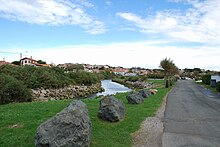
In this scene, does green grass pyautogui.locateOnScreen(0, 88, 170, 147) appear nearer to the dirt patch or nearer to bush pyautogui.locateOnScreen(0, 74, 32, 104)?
the dirt patch

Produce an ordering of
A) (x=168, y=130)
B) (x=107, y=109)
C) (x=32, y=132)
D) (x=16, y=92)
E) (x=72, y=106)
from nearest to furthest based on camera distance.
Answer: (x=72, y=106) → (x=32, y=132) → (x=168, y=130) → (x=107, y=109) → (x=16, y=92)

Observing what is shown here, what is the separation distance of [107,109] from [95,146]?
388 centimetres

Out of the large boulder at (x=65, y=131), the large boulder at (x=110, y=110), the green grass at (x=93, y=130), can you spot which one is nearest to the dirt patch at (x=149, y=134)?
the green grass at (x=93, y=130)

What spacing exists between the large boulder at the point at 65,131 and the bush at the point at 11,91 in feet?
53.4

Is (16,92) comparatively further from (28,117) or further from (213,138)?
(213,138)

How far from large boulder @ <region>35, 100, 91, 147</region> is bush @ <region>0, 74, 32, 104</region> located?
1627 centimetres

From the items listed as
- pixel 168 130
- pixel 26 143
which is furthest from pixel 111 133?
pixel 26 143

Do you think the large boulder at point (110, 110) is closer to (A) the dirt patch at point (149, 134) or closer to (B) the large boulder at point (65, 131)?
(A) the dirt patch at point (149, 134)

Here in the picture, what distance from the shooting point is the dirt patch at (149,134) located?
9047 millimetres

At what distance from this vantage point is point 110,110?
1199cm

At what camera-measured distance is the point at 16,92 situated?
2325 centimetres

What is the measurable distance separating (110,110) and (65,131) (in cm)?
503

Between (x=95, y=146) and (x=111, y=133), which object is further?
(x=111, y=133)

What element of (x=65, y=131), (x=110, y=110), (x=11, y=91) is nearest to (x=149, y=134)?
(x=110, y=110)
